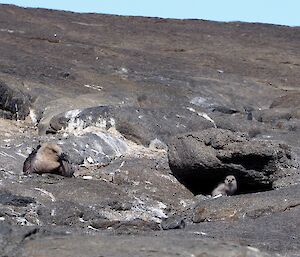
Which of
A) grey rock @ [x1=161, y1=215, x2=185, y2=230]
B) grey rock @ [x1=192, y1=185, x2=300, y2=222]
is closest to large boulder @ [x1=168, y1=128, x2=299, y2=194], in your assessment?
grey rock @ [x1=192, y1=185, x2=300, y2=222]

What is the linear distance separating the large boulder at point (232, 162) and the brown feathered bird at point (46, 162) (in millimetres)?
2148

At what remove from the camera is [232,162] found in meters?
15.2

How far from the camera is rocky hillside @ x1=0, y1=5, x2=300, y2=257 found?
29.8 ft

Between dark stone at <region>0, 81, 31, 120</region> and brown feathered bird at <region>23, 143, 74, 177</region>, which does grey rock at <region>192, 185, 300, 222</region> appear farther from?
dark stone at <region>0, 81, 31, 120</region>

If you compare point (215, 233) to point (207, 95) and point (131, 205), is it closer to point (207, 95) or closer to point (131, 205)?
point (131, 205)

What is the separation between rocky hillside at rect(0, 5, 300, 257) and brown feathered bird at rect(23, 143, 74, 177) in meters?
0.23

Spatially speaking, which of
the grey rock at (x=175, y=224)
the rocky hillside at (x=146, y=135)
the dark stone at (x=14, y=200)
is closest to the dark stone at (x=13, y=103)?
the rocky hillside at (x=146, y=135)

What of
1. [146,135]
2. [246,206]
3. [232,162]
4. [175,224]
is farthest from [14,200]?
[146,135]

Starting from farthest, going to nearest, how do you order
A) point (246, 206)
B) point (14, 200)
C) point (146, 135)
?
point (146, 135) → point (14, 200) → point (246, 206)

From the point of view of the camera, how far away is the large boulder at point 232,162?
49.6 feet

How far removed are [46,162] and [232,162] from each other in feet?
10.5

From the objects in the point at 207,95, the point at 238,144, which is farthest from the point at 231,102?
the point at 238,144

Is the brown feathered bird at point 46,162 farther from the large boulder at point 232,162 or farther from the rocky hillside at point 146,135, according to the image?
the large boulder at point 232,162

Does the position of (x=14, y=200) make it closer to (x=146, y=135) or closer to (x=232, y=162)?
(x=232, y=162)
